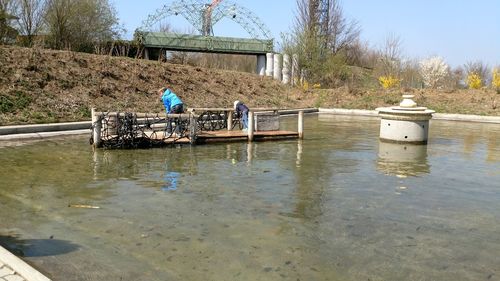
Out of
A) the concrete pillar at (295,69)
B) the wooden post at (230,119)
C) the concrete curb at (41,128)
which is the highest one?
the concrete pillar at (295,69)

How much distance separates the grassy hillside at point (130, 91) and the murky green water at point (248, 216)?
23.1 feet

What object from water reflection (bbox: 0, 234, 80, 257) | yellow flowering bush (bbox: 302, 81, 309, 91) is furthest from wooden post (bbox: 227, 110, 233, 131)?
yellow flowering bush (bbox: 302, 81, 309, 91)

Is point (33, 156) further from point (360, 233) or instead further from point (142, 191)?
point (360, 233)

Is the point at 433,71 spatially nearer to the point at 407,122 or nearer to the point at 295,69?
the point at 295,69

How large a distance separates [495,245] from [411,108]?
9.59 meters

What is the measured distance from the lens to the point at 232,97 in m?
30.0

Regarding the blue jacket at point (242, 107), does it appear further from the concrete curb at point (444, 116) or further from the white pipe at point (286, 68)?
the white pipe at point (286, 68)

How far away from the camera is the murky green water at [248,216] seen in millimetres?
5176

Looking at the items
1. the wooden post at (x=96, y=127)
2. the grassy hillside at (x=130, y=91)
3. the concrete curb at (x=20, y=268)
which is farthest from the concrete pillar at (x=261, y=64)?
the concrete curb at (x=20, y=268)

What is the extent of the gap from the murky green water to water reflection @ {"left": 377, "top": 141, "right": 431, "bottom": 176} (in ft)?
0.23

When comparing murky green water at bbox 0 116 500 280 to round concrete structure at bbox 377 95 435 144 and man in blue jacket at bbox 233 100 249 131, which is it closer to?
round concrete structure at bbox 377 95 435 144

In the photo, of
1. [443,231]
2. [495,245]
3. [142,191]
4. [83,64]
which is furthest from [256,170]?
[83,64]

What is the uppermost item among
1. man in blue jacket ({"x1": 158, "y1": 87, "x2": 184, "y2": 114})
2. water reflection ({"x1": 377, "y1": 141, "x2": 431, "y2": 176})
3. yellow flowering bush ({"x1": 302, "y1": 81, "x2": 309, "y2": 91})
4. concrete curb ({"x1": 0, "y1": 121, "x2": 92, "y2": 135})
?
yellow flowering bush ({"x1": 302, "y1": 81, "x2": 309, "y2": 91})

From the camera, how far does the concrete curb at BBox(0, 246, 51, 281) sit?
14.0 ft
